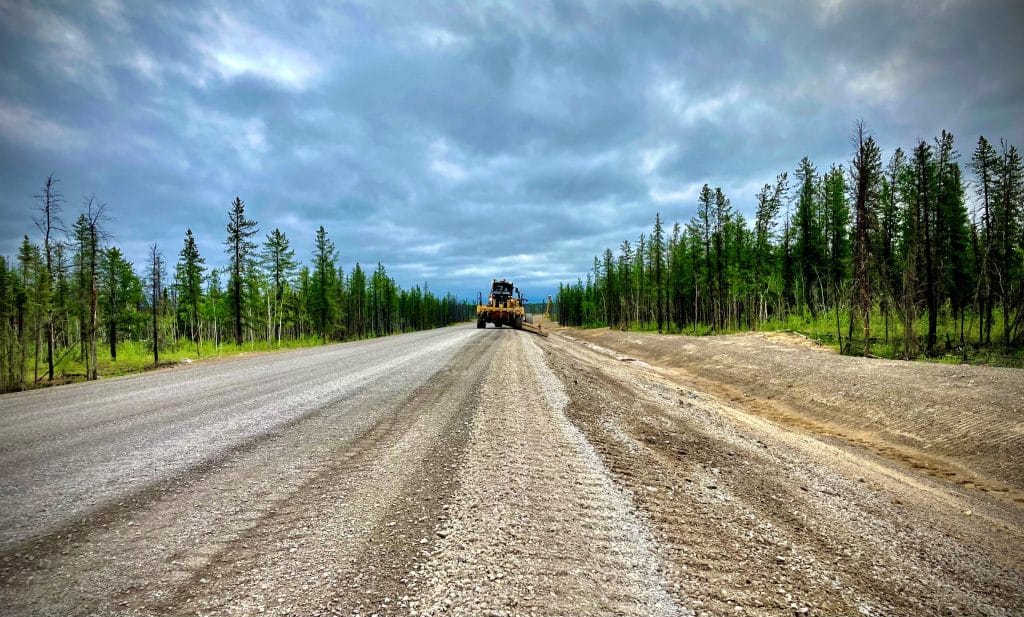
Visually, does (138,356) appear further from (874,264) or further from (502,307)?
(874,264)

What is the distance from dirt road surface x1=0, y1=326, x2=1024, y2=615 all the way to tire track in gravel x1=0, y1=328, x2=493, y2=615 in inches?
0.6

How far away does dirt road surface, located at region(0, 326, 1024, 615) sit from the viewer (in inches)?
73.6

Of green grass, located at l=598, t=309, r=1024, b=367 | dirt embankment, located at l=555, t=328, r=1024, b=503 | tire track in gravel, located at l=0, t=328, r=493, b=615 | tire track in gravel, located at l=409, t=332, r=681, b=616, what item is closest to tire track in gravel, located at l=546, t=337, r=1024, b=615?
tire track in gravel, located at l=409, t=332, r=681, b=616

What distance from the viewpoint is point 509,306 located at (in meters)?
39.1

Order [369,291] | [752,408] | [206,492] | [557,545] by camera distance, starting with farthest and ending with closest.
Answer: [369,291] → [752,408] → [206,492] → [557,545]

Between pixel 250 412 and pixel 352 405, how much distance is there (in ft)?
4.37

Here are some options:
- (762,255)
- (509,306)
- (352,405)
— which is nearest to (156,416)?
(352,405)

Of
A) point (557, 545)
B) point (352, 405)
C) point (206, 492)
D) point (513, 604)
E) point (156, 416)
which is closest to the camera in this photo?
point (513, 604)

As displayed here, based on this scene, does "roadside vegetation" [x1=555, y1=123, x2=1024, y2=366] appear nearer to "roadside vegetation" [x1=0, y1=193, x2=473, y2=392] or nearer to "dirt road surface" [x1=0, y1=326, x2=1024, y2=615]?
"dirt road surface" [x1=0, y1=326, x2=1024, y2=615]

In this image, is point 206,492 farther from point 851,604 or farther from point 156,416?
point 851,604

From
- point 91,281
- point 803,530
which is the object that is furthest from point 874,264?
point 91,281

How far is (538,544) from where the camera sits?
226cm

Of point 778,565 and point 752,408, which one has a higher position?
point 778,565

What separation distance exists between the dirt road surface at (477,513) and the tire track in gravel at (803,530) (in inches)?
0.7
